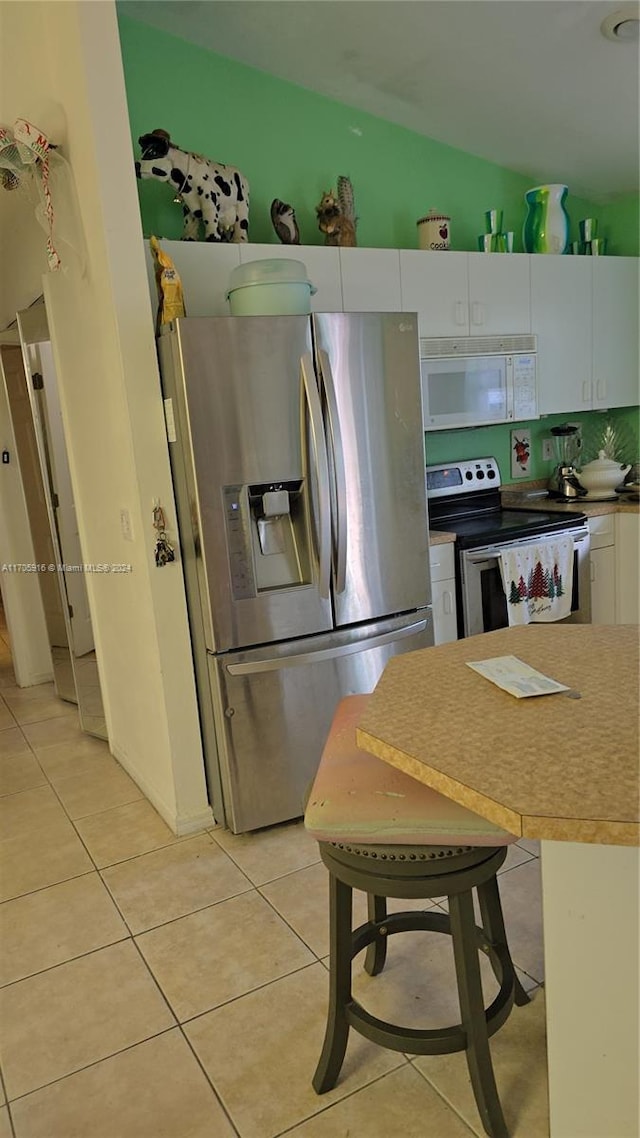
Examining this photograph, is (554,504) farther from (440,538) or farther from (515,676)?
(515,676)

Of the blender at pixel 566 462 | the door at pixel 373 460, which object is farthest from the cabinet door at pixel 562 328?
the door at pixel 373 460

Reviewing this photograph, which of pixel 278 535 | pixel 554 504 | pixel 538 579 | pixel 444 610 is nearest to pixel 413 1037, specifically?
pixel 278 535

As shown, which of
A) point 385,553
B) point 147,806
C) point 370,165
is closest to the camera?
point 385,553

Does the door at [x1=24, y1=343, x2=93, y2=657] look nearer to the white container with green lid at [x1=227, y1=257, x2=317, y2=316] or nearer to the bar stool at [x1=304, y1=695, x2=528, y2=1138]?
the white container with green lid at [x1=227, y1=257, x2=317, y2=316]

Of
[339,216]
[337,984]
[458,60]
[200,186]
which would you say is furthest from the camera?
[339,216]

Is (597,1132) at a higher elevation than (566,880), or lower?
lower

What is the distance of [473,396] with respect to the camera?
142 inches

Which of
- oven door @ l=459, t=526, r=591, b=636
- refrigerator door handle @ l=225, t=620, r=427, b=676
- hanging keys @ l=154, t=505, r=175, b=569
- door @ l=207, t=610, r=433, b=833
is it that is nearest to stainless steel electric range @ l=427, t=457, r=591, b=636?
oven door @ l=459, t=526, r=591, b=636

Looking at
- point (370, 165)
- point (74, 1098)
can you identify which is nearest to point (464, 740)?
point (74, 1098)

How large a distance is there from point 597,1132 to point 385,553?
1824 millimetres

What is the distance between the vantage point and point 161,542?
250 cm

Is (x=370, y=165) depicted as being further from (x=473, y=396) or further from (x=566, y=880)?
(x=566, y=880)

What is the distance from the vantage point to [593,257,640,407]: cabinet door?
13.1ft

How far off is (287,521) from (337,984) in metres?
1.46
